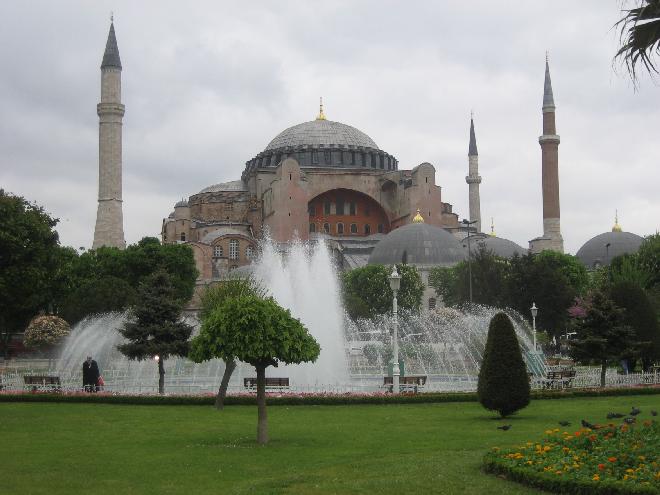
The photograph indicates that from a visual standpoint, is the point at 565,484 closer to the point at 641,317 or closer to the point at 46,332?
the point at 641,317

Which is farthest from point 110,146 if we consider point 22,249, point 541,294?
point 22,249

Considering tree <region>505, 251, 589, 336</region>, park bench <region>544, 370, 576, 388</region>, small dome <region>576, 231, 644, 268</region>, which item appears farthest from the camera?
small dome <region>576, 231, 644, 268</region>

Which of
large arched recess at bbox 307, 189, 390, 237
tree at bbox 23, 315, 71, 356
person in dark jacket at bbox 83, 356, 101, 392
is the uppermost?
large arched recess at bbox 307, 189, 390, 237

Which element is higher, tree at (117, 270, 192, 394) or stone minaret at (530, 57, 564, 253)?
stone minaret at (530, 57, 564, 253)

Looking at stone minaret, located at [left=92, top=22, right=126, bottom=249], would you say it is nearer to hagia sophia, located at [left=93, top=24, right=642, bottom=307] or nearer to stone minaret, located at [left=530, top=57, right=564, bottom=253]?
hagia sophia, located at [left=93, top=24, right=642, bottom=307]

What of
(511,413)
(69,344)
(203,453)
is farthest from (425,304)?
(203,453)

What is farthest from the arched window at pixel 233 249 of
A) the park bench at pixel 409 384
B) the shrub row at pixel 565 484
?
the shrub row at pixel 565 484

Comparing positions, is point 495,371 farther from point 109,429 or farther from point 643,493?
point 643,493

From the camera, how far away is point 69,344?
138ft

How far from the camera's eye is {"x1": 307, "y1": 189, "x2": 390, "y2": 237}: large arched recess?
83.3 m

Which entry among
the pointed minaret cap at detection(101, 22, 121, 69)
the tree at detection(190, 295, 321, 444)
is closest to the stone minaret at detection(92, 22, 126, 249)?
the pointed minaret cap at detection(101, 22, 121, 69)

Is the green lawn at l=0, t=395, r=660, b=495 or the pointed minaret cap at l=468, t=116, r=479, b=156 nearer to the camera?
the green lawn at l=0, t=395, r=660, b=495

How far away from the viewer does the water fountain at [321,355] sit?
84.2 feet

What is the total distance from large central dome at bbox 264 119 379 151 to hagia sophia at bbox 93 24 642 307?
0.11m
